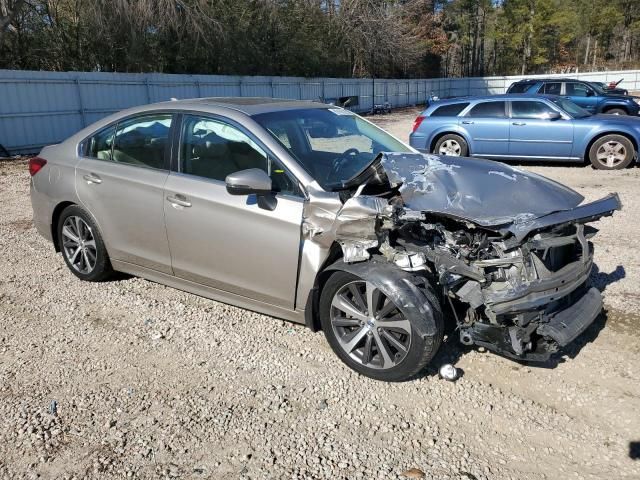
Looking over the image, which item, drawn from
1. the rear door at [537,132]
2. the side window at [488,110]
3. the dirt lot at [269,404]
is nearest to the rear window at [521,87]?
the side window at [488,110]

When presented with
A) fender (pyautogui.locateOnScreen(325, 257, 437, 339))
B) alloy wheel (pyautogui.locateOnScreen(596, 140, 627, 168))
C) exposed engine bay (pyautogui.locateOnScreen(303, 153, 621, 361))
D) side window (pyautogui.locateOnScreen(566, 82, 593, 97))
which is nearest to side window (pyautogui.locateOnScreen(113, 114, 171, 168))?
exposed engine bay (pyautogui.locateOnScreen(303, 153, 621, 361))

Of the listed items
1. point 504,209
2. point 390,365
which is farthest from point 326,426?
point 504,209

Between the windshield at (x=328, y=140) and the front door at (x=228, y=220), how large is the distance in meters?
0.22

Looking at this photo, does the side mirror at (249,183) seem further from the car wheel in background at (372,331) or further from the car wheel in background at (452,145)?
the car wheel in background at (452,145)

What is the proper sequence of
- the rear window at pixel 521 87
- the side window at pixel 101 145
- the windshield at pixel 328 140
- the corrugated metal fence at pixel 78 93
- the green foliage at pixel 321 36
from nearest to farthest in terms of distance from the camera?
the windshield at pixel 328 140, the side window at pixel 101 145, the corrugated metal fence at pixel 78 93, the rear window at pixel 521 87, the green foliage at pixel 321 36

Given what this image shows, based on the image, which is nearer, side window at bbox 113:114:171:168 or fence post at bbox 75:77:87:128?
side window at bbox 113:114:171:168

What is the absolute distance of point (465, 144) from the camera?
39.0ft

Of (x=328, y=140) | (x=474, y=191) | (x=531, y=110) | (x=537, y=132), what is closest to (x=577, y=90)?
(x=531, y=110)

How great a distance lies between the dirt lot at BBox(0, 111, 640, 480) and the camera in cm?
279

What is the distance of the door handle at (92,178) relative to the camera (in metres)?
4.68

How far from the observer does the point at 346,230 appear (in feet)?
11.1

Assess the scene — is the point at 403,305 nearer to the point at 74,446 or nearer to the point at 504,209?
the point at 504,209

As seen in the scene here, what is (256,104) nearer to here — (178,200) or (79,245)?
(178,200)

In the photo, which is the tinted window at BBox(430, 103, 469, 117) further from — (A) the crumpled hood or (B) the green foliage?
(B) the green foliage
